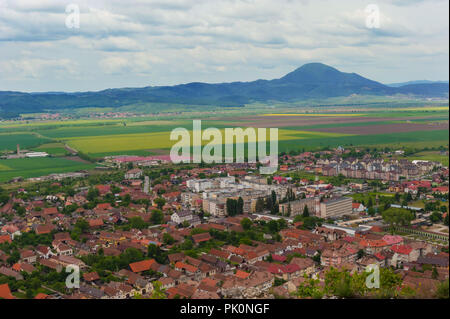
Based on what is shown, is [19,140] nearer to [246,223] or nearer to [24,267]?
[246,223]

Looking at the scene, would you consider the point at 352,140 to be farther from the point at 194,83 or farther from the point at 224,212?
the point at 194,83

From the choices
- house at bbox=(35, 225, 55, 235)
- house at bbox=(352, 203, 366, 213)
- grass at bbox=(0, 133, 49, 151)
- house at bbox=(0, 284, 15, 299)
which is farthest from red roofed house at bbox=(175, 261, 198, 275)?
grass at bbox=(0, 133, 49, 151)

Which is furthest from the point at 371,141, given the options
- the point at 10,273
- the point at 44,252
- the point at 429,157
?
the point at 10,273

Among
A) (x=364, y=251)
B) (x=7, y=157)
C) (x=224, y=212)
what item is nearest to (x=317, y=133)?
(x=7, y=157)

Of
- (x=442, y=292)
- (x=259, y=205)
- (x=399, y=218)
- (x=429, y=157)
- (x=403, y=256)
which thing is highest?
(x=442, y=292)

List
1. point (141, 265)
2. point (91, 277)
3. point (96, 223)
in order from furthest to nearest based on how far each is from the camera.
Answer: point (96, 223), point (141, 265), point (91, 277)

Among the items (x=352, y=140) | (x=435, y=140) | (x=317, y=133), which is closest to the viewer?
(x=435, y=140)
